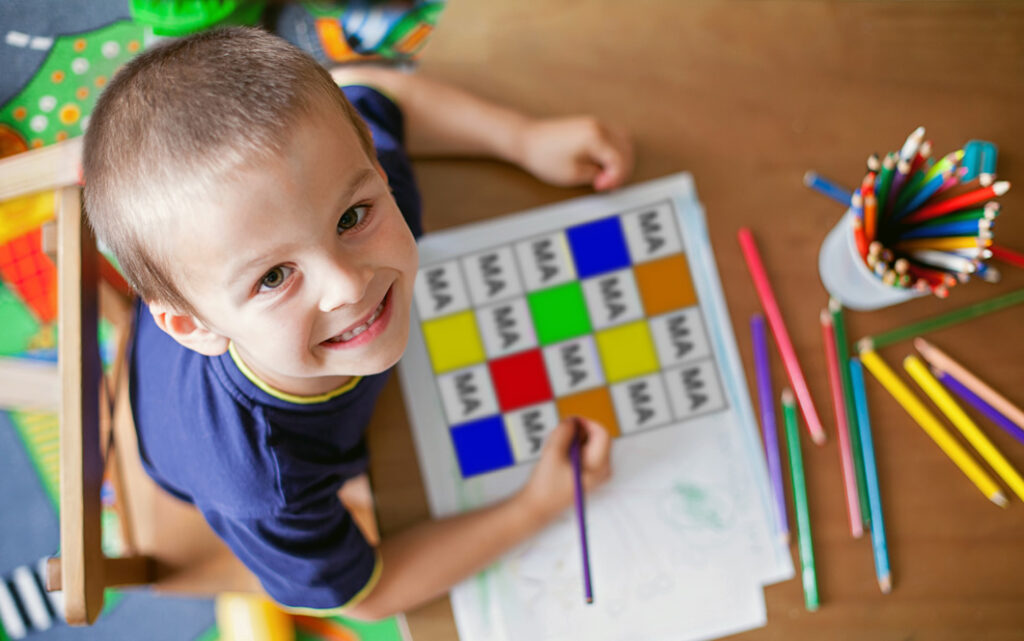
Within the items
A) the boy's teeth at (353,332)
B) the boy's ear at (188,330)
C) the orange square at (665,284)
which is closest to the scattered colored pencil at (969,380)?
the orange square at (665,284)

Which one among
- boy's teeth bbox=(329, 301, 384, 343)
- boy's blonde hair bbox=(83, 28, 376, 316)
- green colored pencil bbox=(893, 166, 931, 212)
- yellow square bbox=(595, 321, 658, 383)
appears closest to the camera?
boy's blonde hair bbox=(83, 28, 376, 316)

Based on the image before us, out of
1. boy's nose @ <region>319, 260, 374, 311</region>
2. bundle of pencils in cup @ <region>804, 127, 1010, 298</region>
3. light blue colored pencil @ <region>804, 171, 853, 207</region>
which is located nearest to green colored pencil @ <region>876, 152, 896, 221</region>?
bundle of pencils in cup @ <region>804, 127, 1010, 298</region>

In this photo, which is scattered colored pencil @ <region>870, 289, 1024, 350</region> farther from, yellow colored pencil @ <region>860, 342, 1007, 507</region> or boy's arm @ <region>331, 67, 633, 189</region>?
boy's arm @ <region>331, 67, 633, 189</region>

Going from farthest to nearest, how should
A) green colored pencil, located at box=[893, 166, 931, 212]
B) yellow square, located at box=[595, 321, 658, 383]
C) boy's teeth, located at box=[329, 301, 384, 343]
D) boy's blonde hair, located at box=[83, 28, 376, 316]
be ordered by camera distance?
yellow square, located at box=[595, 321, 658, 383]
green colored pencil, located at box=[893, 166, 931, 212]
boy's teeth, located at box=[329, 301, 384, 343]
boy's blonde hair, located at box=[83, 28, 376, 316]

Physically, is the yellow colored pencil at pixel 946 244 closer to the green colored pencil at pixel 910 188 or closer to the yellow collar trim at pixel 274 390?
the green colored pencil at pixel 910 188

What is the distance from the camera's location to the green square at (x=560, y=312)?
746 mm

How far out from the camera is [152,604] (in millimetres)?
1013

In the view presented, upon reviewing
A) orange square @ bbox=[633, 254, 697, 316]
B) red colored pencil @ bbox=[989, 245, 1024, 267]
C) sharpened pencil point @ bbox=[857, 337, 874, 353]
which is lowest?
sharpened pencil point @ bbox=[857, 337, 874, 353]

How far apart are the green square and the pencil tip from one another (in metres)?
0.36

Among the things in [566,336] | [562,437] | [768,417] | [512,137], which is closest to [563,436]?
[562,437]

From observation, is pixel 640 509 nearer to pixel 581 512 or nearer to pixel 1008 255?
pixel 581 512

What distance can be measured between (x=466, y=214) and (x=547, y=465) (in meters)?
0.26

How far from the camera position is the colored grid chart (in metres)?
0.73

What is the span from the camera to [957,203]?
2.04 ft
